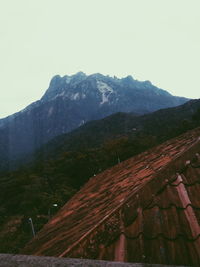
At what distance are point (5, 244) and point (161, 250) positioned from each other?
Answer: 23498mm

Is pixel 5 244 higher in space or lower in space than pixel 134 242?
lower

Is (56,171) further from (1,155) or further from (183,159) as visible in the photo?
(1,155)

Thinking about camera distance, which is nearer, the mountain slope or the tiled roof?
the tiled roof

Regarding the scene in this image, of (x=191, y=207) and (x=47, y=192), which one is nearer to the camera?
(x=191, y=207)

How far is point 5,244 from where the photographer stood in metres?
21.7

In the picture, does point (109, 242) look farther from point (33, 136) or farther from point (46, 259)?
point (33, 136)

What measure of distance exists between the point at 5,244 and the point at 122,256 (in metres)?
23.3

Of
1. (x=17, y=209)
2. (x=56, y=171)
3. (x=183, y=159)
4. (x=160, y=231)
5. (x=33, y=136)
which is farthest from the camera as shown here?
(x=33, y=136)

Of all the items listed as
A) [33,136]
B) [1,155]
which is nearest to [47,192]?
[1,155]

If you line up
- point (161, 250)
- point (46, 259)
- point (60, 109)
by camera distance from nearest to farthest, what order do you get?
point (46, 259) → point (161, 250) → point (60, 109)

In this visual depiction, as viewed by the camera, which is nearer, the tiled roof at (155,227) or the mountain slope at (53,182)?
the tiled roof at (155,227)

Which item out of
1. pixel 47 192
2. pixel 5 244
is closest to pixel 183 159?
pixel 5 244

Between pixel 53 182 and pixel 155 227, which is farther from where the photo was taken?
pixel 53 182

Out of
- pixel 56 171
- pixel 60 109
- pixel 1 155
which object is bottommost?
pixel 56 171
